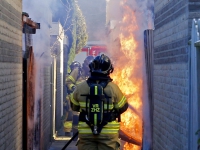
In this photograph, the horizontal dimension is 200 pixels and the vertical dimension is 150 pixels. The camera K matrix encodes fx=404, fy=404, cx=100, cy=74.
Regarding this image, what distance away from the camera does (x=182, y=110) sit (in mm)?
4938

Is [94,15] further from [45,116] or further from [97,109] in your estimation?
[97,109]

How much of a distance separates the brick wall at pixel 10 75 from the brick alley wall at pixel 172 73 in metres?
2.19

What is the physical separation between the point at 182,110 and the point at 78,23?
727 inches

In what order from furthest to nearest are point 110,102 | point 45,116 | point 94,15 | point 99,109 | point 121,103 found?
point 94,15, point 45,116, point 121,103, point 110,102, point 99,109

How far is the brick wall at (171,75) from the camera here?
16.0 feet

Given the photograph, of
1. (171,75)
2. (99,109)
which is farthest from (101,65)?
(171,75)

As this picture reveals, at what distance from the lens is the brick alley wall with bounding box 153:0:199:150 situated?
15.9 ft

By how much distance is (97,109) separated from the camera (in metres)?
5.42

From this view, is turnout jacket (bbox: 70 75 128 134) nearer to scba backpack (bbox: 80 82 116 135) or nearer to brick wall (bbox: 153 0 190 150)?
scba backpack (bbox: 80 82 116 135)

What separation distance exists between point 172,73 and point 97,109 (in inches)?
44.4

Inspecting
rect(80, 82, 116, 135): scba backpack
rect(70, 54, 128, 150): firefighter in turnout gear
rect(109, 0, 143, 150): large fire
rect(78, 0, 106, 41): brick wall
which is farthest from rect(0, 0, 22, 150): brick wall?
rect(78, 0, 106, 41): brick wall

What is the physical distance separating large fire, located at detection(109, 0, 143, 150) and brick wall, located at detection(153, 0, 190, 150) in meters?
2.27

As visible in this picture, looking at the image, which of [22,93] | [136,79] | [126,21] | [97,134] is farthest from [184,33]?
[126,21]

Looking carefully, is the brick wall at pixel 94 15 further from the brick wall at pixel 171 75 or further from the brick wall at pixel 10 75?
the brick wall at pixel 10 75
